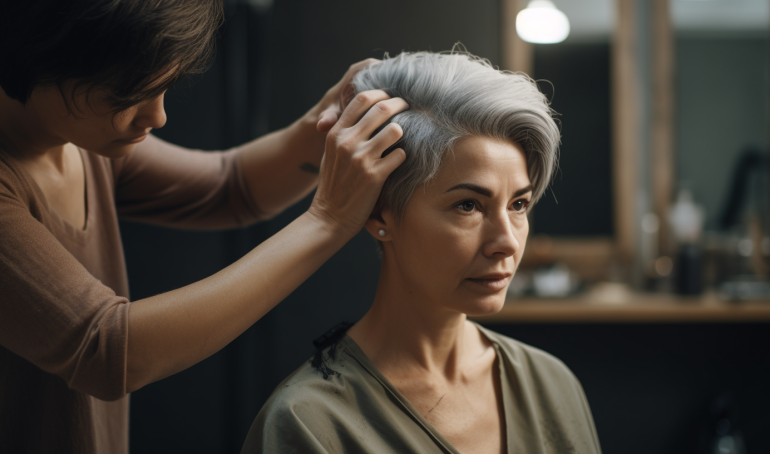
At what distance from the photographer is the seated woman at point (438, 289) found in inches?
39.2

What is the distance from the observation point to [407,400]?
1040 mm

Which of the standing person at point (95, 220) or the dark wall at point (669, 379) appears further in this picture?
the dark wall at point (669, 379)

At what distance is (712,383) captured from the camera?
110 inches

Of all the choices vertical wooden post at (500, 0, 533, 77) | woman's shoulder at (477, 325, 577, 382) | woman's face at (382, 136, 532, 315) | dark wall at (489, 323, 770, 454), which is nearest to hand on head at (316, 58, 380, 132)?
woman's face at (382, 136, 532, 315)

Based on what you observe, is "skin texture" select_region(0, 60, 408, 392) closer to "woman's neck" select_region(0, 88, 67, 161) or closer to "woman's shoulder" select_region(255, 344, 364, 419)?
"woman's neck" select_region(0, 88, 67, 161)

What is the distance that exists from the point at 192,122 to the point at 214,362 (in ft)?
3.56

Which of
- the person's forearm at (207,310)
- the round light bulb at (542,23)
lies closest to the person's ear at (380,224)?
the person's forearm at (207,310)

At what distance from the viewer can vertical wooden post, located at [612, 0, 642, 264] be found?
278 centimetres

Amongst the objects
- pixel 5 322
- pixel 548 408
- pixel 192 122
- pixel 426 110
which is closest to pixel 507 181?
pixel 426 110

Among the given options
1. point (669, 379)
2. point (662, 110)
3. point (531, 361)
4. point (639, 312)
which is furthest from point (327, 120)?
point (669, 379)

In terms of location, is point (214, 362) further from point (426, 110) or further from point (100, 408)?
point (426, 110)

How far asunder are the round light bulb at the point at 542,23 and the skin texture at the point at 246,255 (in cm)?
202

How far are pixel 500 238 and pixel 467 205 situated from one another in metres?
0.09

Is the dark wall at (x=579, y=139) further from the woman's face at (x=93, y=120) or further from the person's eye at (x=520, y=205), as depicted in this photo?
the woman's face at (x=93, y=120)
